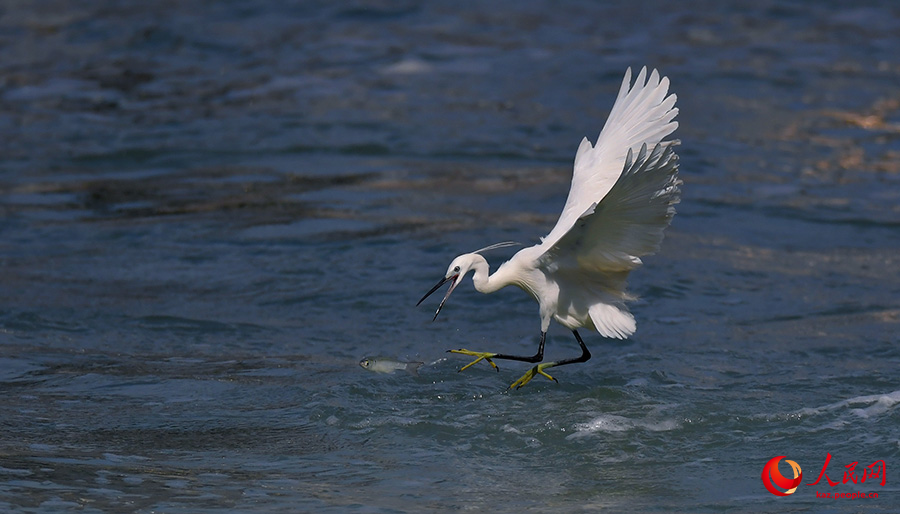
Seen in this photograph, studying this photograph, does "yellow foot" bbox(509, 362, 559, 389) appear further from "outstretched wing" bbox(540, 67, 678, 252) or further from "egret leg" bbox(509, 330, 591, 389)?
"outstretched wing" bbox(540, 67, 678, 252)

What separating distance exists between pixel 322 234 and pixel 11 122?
5619 mm

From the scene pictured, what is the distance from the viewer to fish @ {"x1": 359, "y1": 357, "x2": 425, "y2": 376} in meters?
6.73

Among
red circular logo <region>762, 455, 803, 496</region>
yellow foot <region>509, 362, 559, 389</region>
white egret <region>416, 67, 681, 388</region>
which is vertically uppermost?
white egret <region>416, 67, 681, 388</region>

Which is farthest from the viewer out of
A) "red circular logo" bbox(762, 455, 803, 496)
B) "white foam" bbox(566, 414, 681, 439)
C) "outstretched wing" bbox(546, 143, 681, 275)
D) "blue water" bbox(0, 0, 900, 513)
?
"white foam" bbox(566, 414, 681, 439)

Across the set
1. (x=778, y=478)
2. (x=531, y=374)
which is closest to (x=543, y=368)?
(x=531, y=374)

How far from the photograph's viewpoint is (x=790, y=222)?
9.95 metres

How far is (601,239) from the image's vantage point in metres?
5.83

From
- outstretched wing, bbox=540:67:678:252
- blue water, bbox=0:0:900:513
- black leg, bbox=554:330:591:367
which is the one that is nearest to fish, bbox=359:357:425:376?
blue water, bbox=0:0:900:513

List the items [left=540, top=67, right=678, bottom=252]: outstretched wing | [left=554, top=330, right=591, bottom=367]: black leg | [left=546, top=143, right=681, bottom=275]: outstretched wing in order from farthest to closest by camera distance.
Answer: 1. [left=554, top=330, right=591, bottom=367]: black leg
2. [left=540, top=67, right=678, bottom=252]: outstretched wing
3. [left=546, top=143, right=681, bottom=275]: outstretched wing

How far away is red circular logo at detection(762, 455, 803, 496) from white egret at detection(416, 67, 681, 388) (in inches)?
44.3

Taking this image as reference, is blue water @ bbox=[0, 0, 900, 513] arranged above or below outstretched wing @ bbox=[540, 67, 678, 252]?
below

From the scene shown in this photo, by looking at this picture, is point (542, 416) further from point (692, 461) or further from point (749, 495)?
point (749, 495)

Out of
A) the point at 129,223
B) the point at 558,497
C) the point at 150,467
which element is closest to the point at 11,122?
the point at 129,223

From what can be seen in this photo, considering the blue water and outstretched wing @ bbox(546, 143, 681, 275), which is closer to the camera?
outstretched wing @ bbox(546, 143, 681, 275)
